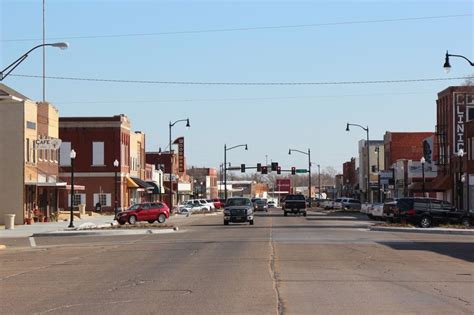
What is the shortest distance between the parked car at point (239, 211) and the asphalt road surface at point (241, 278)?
19.8 meters

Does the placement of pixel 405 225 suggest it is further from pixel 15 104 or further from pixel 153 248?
pixel 15 104

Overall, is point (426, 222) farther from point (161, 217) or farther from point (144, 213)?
point (144, 213)

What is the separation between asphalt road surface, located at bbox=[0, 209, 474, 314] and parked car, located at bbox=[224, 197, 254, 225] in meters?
19.8

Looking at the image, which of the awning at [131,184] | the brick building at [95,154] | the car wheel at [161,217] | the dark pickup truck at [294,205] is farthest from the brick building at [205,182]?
the car wheel at [161,217]

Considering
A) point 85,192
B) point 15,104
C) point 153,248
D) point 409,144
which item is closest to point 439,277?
point 153,248

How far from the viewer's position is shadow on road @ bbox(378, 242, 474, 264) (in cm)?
2578

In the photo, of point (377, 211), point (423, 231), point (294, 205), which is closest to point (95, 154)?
point (294, 205)

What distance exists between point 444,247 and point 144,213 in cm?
2816

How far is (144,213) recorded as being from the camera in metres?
54.0

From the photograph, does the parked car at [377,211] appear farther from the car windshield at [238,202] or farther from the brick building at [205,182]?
the brick building at [205,182]

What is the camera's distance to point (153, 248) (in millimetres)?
29406

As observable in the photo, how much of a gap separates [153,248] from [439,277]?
13474 millimetres

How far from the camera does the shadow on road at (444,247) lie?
2578cm

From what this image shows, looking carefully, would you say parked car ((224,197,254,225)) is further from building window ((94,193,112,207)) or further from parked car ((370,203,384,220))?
building window ((94,193,112,207))
